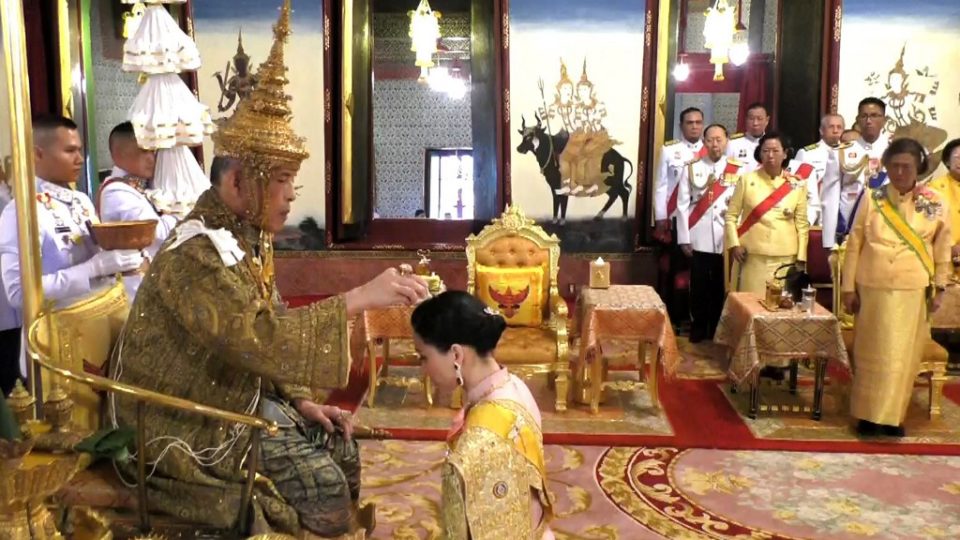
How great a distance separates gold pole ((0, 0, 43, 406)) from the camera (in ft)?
8.71

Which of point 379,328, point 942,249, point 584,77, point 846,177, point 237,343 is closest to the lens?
point 237,343

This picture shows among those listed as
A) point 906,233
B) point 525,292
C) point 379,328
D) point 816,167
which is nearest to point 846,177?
point 816,167

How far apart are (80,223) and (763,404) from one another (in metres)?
4.13

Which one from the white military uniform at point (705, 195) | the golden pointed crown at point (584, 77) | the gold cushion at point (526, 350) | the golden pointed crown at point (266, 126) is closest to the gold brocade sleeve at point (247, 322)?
the golden pointed crown at point (266, 126)

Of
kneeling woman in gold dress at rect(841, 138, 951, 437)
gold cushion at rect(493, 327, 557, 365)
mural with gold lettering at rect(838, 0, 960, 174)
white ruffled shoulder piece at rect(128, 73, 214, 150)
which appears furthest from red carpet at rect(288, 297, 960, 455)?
mural with gold lettering at rect(838, 0, 960, 174)

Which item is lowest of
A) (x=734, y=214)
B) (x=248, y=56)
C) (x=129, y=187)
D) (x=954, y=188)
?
(x=734, y=214)

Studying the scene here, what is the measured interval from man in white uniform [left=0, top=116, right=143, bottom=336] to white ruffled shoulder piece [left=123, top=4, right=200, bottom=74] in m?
0.78

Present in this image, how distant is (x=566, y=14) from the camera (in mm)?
8805

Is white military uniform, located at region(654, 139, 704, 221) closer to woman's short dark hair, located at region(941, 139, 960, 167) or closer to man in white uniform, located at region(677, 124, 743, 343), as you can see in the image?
man in white uniform, located at region(677, 124, 743, 343)

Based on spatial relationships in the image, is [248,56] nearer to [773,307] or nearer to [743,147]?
[743,147]

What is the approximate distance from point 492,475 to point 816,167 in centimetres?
665

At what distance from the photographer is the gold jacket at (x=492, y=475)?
7.18 feet

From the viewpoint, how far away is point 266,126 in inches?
101

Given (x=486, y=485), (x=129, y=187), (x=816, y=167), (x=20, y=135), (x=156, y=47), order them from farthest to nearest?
(x=816, y=167), (x=156, y=47), (x=129, y=187), (x=20, y=135), (x=486, y=485)
